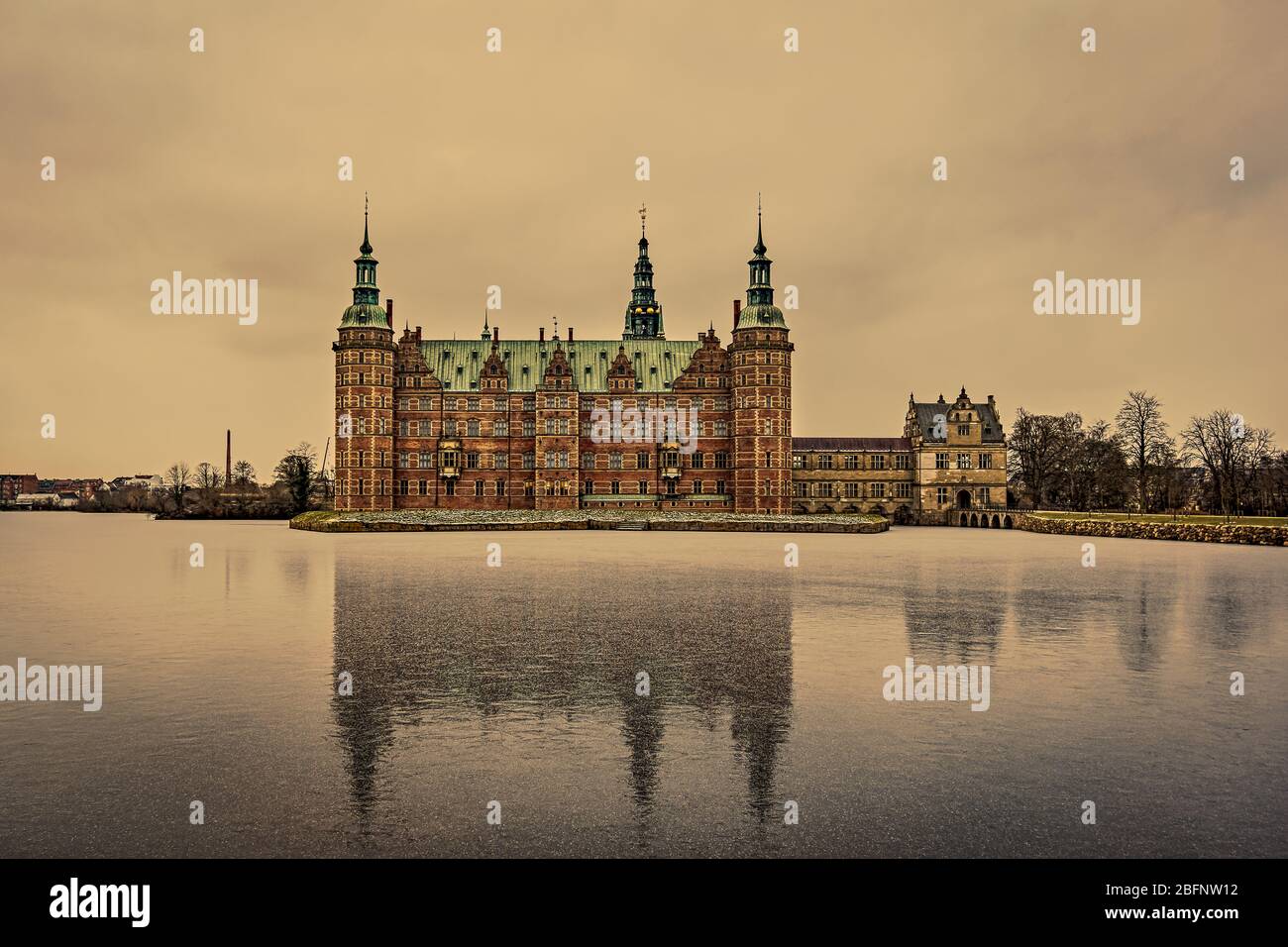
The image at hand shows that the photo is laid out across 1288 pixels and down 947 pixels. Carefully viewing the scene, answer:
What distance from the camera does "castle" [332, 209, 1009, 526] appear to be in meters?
90.9

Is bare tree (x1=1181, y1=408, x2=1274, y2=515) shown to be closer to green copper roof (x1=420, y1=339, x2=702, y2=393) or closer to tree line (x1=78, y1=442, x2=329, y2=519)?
green copper roof (x1=420, y1=339, x2=702, y2=393)

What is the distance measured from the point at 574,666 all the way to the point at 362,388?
80.3 metres

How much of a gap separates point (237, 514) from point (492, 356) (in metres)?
47.6

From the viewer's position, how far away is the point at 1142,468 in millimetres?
93312

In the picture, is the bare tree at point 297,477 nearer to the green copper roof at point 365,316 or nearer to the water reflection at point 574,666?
the green copper roof at point 365,316

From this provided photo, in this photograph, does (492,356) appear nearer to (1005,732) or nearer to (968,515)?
(968,515)

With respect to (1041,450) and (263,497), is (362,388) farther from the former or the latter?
(1041,450)

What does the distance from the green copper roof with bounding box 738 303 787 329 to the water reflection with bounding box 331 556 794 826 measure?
6417 centimetres

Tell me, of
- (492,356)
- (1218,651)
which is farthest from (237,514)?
(1218,651)

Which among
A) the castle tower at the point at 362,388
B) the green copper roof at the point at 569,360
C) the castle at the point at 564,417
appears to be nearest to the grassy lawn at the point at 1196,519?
the castle at the point at 564,417

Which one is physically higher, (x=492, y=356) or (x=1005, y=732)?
(x=492, y=356)

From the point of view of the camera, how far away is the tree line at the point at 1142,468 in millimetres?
87938

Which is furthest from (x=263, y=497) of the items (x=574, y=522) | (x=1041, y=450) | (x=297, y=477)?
(x=1041, y=450)
